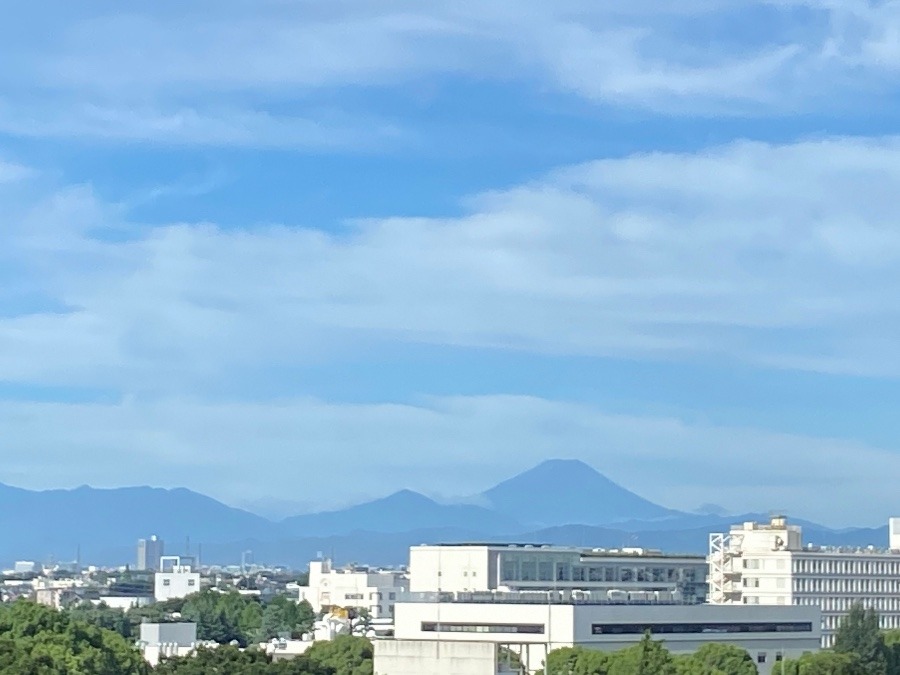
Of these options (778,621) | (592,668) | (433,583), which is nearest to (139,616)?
(433,583)

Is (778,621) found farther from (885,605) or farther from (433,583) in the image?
(885,605)

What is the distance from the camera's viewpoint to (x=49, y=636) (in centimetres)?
5781

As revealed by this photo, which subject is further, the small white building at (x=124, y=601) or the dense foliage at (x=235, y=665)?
the small white building at (x=124, y=601)

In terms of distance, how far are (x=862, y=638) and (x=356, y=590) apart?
72.1 meters

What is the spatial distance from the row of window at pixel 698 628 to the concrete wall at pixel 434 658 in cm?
1748

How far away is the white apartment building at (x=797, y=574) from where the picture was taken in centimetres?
11381

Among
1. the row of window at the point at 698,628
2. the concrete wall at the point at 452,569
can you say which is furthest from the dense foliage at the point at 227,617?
the row of window at the point at 698,628

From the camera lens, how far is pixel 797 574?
114m

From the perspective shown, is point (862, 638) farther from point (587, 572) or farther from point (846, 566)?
point (846, 566)

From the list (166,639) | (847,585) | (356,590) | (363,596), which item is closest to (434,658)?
(166,639)

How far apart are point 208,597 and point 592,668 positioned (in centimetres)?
7304

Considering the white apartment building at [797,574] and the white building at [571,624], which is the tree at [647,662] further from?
the white apartment building at [797,574]

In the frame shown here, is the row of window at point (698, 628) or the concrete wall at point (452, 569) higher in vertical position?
the concrete wall at point (452, 569)

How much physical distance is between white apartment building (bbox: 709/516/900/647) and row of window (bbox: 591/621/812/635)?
24.2m
